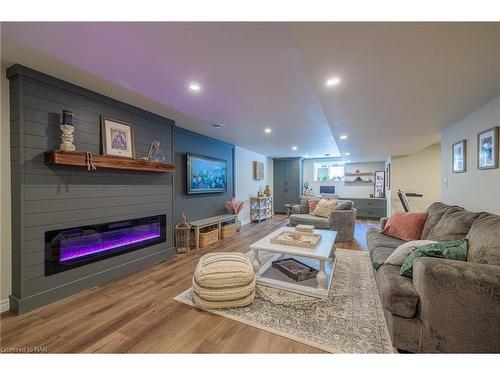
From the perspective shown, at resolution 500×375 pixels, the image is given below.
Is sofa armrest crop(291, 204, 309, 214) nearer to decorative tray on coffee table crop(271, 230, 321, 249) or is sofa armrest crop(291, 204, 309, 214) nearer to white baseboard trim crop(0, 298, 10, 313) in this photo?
decorative tray on coffee table crop(271, 230, 321, 249)

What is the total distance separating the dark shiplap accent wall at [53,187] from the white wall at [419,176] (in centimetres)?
675

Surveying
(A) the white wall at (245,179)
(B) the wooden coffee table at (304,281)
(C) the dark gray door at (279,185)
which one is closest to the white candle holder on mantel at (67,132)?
(B) the wooden coffee table at (304,281)

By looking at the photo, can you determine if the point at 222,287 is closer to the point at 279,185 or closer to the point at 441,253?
the point at 441,253

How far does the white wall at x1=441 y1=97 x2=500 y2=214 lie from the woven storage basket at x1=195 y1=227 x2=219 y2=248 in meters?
3.93

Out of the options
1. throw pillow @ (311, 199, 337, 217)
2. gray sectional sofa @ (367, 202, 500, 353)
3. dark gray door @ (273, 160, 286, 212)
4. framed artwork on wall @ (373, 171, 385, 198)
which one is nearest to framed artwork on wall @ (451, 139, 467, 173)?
gray sectional sofa @ (367, 202, 500, 353)

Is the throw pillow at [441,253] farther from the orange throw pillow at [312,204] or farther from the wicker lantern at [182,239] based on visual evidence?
the orange throw pillow at [312,204]

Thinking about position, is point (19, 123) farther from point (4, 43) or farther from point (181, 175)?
point (181, 175)

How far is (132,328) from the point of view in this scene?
1.69m

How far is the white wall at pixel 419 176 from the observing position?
5719mm

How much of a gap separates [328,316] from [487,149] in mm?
2384

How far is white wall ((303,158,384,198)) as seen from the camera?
25.8ft

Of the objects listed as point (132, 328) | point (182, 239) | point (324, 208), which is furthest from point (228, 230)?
point (132, 328)
